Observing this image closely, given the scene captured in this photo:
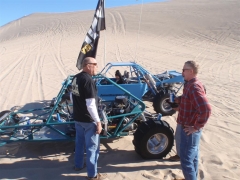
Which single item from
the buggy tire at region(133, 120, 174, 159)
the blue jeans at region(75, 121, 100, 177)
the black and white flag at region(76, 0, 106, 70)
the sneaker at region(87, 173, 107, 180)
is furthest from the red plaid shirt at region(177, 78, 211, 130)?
the black and white flag at region(76, 0, 106, 70)

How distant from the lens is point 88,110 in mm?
3242

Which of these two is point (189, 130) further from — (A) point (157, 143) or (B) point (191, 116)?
(A) point (157, 143)

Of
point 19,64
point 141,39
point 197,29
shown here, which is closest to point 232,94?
point 19,64

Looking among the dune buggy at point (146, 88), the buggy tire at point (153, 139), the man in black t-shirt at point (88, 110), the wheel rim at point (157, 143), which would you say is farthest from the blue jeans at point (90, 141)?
the dune buggy at point (146, 88)

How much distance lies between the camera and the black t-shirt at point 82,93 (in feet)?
10.5

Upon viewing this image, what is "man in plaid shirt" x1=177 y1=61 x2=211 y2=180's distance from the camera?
2895 mm

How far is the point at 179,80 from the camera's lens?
709 cm

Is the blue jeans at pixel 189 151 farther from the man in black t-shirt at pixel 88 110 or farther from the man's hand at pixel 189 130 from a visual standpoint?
the man in black t-shirt at pixel 88 110

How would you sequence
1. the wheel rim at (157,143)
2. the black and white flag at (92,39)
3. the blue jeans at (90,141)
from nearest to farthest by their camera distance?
the blue jeans at (90,141) < the wheel rim at (157,143) < the black and white flag at (92,39)

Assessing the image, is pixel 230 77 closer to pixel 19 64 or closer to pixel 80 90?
pixel 80 90

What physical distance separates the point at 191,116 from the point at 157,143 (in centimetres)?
135

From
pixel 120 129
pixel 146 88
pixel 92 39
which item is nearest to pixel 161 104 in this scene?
pixel 146 88

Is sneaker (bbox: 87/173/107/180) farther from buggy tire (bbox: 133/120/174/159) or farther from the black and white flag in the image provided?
the black and white flag

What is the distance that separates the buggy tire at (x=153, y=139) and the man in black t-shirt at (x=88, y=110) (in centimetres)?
85
